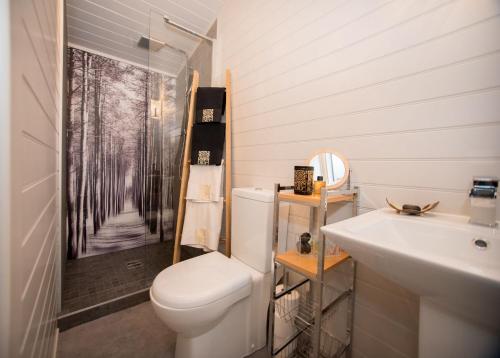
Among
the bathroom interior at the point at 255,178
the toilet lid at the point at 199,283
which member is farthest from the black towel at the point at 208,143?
the toilet lid at the point at 199,283

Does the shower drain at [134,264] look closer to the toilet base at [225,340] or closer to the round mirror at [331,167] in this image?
the toilet base at [225,340]

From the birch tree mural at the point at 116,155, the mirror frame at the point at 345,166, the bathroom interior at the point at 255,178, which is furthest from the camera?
the birch tree mural at the point at 116,155

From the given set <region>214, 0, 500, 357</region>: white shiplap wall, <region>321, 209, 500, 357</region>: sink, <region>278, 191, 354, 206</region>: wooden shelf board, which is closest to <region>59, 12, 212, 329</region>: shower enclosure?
<region>214, 0, 500, 357</region>: white shiplap wall

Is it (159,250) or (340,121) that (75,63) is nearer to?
(159,250)

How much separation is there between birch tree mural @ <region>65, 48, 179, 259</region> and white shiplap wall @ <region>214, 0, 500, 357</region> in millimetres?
1110

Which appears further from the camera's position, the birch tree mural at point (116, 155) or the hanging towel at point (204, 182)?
the birch tree mural at point (116, 155)

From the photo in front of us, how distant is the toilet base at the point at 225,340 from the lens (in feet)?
3.51

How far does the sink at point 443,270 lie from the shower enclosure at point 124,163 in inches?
65.7

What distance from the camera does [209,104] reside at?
5.98 feet

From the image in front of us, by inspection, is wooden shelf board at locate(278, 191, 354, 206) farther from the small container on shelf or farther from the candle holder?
the small container on shelf

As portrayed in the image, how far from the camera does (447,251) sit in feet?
2.22

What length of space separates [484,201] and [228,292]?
3.50ft

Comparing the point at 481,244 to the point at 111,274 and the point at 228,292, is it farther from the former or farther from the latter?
the point at 111,274

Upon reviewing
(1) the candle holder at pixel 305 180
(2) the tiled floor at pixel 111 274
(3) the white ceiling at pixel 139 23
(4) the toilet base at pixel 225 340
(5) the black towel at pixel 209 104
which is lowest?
(2) the tiled floor at pixel 111 274
